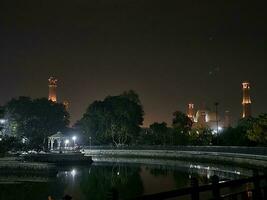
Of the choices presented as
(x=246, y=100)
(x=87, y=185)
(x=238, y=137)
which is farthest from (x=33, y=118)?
(x=246, y=100)

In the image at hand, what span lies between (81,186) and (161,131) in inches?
2295

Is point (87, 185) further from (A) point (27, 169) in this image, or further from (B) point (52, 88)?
(B) point (52, 88)

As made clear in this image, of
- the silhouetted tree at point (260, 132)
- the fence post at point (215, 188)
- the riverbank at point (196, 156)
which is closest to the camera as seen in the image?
the fence post at point (215, 188)

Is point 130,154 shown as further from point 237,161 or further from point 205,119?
point 205,119

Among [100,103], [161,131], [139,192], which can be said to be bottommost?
[139,192]

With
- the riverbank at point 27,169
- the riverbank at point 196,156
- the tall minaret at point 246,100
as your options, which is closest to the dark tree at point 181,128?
the riverbank at point 196,156

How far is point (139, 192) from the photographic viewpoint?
96.7ft

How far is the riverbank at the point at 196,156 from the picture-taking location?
42.2 meters

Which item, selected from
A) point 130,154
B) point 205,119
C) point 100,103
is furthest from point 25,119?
point 205,119

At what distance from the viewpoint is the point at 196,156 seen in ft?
191

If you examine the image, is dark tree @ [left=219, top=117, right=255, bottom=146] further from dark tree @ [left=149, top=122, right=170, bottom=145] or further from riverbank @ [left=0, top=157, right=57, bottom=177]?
riverbank @ [left=0, top=157, right=57, bottom=177]

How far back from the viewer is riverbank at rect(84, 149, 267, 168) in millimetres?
42241

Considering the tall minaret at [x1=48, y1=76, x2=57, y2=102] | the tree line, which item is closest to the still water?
the tree line

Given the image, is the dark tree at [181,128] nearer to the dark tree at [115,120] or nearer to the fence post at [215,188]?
the dark tree at [115,120]
